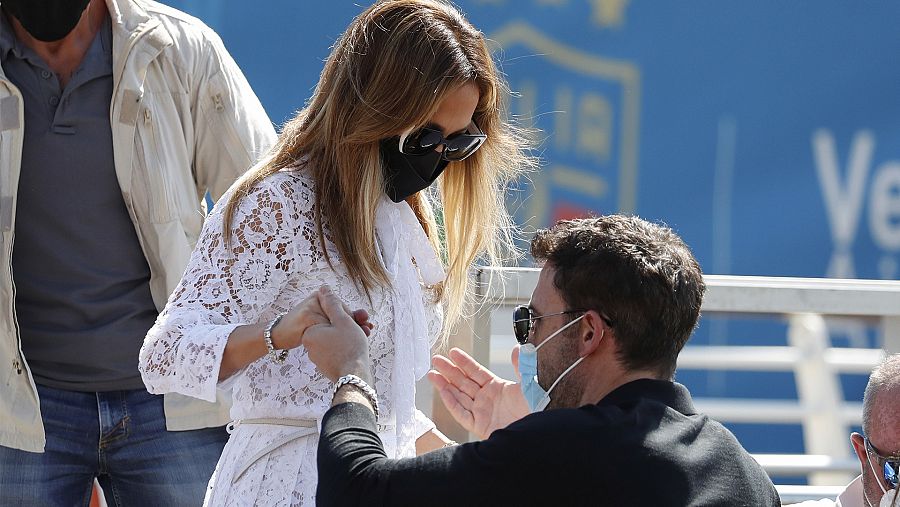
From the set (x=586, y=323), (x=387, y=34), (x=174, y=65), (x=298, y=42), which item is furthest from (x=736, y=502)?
(x=298, y=42)

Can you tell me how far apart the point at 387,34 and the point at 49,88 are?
94cm

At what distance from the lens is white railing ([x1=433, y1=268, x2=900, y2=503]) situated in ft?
10.6

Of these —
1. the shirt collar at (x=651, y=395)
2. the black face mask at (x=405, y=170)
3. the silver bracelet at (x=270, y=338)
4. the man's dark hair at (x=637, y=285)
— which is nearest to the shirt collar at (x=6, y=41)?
the black face mask at (x=405, y=170)

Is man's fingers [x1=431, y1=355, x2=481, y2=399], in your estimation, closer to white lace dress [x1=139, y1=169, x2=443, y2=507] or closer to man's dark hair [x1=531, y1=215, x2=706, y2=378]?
white lace dress [x1=139, y1=169, x2=443, y2=507]

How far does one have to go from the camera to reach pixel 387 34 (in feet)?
6.61

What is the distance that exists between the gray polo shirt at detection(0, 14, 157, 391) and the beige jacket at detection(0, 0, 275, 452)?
1.9 inches

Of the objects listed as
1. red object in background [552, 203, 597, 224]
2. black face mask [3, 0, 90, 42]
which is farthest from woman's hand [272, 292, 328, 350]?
red object in background [552, 203, 597, 224]

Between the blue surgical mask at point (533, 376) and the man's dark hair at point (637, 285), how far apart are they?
0.06 meters

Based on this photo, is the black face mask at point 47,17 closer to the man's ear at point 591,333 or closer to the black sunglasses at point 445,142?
the black sunglasses at point 445,142

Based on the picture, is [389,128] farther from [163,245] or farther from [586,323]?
[163,245]

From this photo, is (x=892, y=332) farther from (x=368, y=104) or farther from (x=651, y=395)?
(x=368, y=104)

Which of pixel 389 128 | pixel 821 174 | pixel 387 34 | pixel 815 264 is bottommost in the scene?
pixel 815 264

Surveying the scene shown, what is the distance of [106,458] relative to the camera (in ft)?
8.30

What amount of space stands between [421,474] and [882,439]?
826mm
